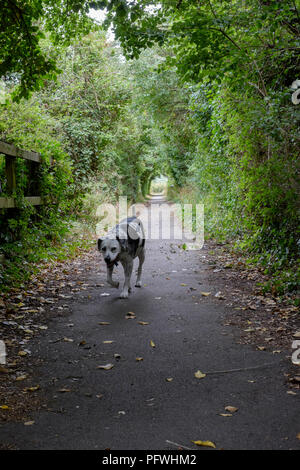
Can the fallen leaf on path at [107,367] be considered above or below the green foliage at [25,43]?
below

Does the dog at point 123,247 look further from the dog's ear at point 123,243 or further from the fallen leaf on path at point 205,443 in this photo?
the fallen leaf on path at point 205,443

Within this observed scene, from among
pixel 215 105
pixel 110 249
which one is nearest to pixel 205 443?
pixel 110 249

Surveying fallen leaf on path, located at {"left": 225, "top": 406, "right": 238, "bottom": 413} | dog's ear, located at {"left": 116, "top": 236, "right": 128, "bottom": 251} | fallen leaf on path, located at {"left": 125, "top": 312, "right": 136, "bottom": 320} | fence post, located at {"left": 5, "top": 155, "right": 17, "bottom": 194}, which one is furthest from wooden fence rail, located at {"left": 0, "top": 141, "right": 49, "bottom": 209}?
fallen leaf on path, located at {"left": 225, "top": 406, "right": 238, "bottom": 413}

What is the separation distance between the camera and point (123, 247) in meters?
6.90

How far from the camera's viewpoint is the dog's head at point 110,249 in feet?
22.0

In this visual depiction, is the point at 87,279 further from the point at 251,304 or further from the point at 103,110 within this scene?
the point at 103,110

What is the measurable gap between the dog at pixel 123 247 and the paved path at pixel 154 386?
27.3 inches

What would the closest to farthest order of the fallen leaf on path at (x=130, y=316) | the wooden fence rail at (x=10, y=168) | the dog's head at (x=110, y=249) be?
1. the fallen leaf on path at (x=130, y=316)
2. the dog's head at (x=110, y=249)
3. the wooden fence rail at (x=10, y=168)

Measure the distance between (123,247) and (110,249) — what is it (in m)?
0.26

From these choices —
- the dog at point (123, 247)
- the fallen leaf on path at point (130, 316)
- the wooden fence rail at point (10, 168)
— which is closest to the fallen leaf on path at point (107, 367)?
the fallen leaf on path at point (130, 316)

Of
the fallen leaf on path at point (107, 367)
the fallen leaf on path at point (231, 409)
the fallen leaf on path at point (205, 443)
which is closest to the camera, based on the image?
the fallen leaf on path at point (205, 443)

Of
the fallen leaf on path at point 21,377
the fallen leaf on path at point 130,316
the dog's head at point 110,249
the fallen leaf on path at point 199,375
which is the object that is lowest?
the fallen leaf on path at point 21,377

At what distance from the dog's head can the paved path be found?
77 centimetres

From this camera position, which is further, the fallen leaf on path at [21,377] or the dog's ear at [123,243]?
the dog's ear at [123,243]
